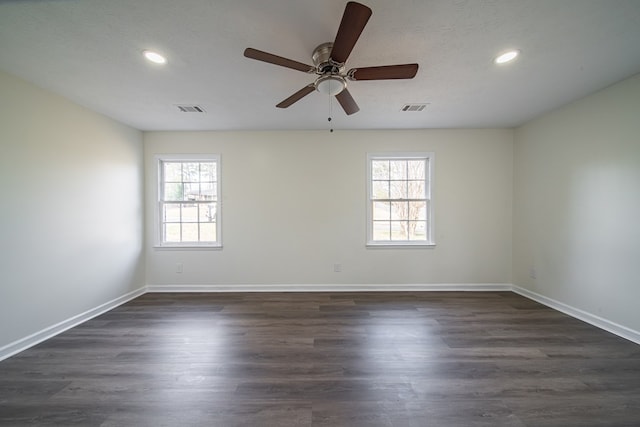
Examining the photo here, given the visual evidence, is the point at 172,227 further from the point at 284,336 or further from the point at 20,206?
the point at 284,336

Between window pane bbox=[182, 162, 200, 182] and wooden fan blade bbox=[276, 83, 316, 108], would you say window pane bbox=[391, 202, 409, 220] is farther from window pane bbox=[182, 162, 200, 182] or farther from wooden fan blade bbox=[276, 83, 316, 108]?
window pane bbox=[182, 162, 200, 182]

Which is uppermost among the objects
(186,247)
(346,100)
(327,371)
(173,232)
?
(346,100)

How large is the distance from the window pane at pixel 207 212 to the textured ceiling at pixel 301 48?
1444mm

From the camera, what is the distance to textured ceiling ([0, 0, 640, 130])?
4.62 feet

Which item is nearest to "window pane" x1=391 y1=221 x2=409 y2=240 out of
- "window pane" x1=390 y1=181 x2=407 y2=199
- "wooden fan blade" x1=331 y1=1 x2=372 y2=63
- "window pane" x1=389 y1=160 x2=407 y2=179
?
"window pane" x1=390 y1=181 x2=407 y2=199

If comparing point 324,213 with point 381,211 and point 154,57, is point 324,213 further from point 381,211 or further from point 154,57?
point 154,57

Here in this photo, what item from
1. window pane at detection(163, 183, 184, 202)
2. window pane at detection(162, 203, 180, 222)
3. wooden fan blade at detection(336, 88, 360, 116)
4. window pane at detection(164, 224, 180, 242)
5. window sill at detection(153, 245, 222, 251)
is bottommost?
window sill at detection(153, 245, 222, 251)

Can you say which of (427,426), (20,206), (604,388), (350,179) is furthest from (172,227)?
(604,388)

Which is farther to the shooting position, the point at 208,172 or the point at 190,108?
the point at 208,172

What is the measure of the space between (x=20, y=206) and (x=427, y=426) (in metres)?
3.73

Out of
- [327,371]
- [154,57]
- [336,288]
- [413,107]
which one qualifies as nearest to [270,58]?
[154,57]

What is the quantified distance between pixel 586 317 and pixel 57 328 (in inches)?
224

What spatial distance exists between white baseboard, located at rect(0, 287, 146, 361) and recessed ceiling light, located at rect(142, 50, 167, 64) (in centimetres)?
275

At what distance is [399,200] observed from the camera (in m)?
3.63
